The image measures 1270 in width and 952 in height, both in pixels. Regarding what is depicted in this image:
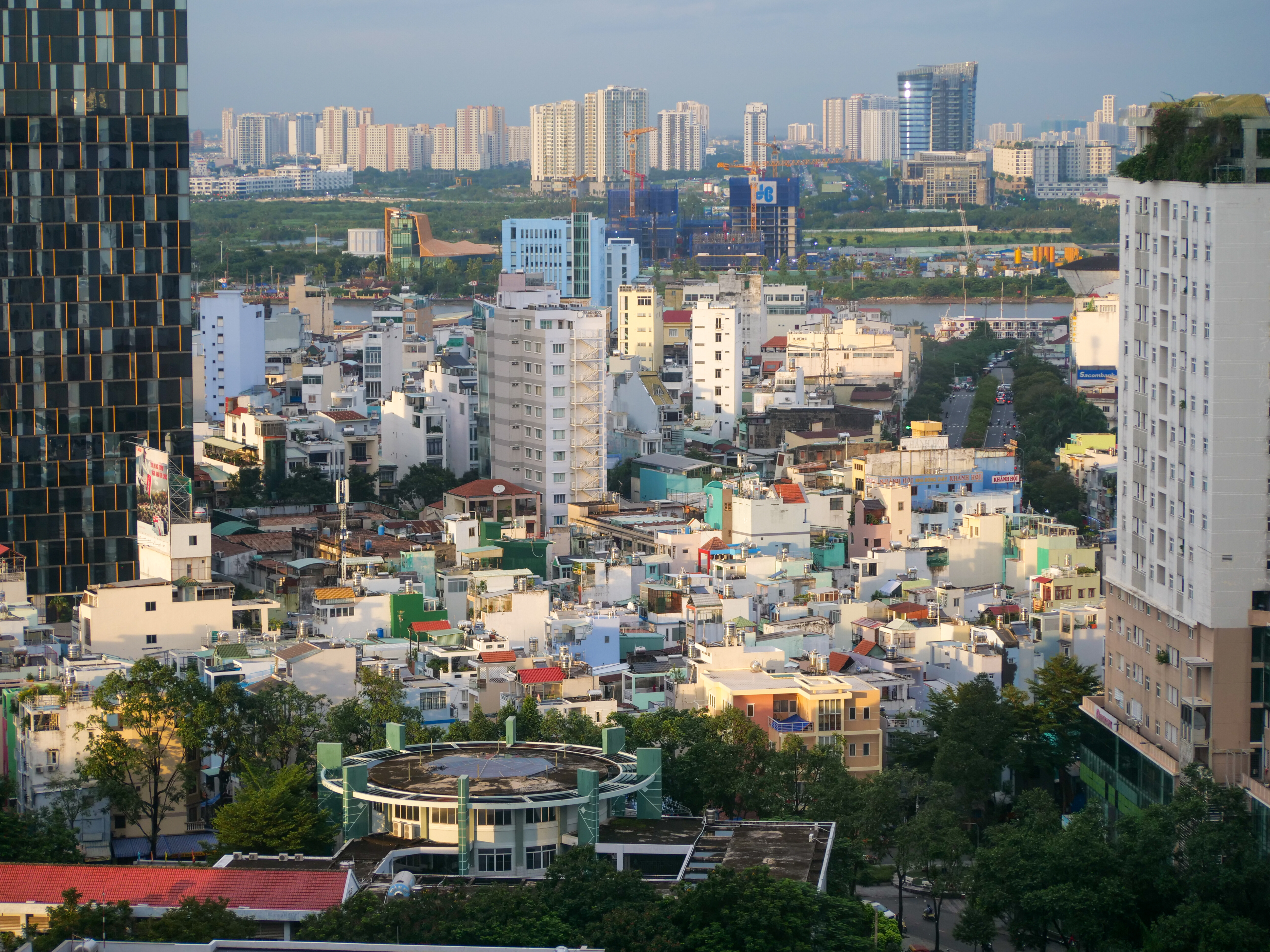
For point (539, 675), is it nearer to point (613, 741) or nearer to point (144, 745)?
point (613, 741)

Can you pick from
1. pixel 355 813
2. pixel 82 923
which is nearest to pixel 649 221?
pixel 355 813

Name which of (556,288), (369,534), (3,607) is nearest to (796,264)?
(556,288)

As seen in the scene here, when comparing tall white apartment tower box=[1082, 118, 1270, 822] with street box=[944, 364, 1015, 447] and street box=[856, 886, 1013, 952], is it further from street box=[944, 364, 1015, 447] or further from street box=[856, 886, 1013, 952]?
street box=[944, 364, 1015, 447]

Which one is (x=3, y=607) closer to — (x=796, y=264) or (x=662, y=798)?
(x=662, y=798)

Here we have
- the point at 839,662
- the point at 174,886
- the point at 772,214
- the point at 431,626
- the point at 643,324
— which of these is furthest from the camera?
the point at 772,214

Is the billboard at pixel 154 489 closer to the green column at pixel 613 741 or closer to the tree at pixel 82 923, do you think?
the green column at pixel 613 741

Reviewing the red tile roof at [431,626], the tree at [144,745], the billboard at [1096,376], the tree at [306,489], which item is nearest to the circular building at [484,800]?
the tree at [144,745]
